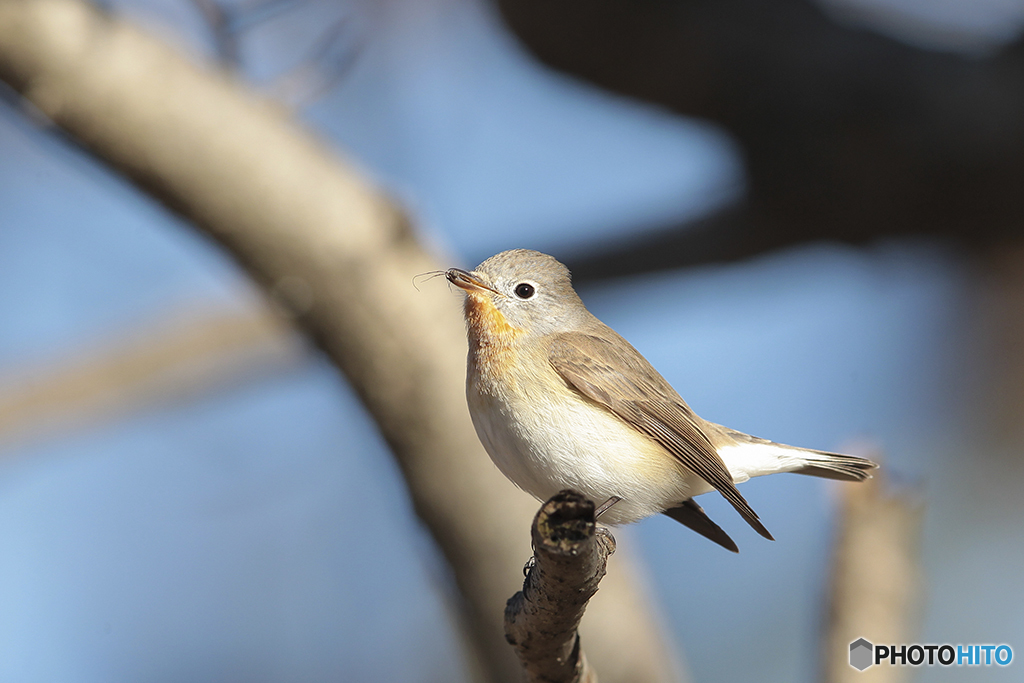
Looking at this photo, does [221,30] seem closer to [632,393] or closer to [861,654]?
[632,393]

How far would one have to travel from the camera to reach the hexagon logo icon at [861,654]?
2791mm

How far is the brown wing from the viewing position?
86.1 inches

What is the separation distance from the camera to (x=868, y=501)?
9.73ft

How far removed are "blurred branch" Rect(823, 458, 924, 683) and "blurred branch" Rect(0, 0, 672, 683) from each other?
787mm

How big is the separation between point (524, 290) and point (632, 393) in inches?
17.0

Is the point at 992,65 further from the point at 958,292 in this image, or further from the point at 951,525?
the point at 951,525

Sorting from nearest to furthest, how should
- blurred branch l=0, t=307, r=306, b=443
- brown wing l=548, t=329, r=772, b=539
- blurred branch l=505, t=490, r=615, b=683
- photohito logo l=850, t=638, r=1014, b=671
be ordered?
blurred branch l=505, t=490, r=615, b=683 < brown wing l=548, t=329, r=772, b=539 < photohito logo l=850, t=638, r=1014, b=671 < blurred branch l=0, t=307, r=306, b=443

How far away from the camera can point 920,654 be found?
3.07 m

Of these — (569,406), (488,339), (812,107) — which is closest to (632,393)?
(569,406)

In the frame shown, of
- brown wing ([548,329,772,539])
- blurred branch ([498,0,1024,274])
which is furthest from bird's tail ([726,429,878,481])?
blurred branch ([498,0,1024,274])

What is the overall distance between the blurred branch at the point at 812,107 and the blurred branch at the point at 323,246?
127 cm

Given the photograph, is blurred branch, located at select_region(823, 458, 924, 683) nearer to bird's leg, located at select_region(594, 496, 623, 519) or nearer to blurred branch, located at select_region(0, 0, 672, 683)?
blurred branch, located at select_region(0, 0, 672, 683)

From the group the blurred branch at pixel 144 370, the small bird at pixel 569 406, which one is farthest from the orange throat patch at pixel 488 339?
the blurred branch at pixel 144 370

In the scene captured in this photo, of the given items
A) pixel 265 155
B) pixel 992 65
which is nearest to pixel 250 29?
pixel 265 155
